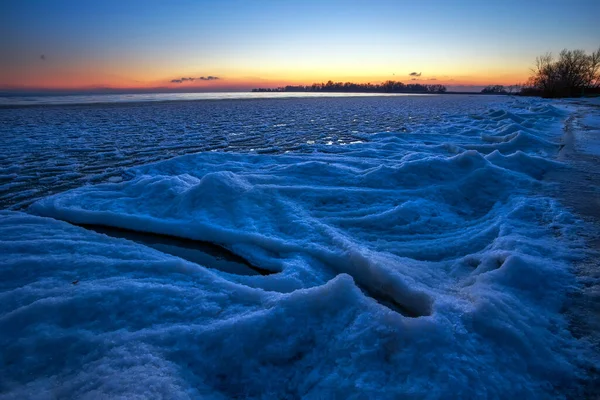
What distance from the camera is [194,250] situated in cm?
373

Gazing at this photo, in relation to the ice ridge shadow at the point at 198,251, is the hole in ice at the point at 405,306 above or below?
above

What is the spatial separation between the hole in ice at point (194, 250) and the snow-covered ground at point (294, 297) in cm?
9

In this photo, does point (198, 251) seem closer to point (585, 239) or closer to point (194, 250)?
point (194, 250)

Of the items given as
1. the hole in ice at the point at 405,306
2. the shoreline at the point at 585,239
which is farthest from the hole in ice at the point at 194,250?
the shoreline at the point at 585,239

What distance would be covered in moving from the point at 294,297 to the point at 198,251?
5.98 ft

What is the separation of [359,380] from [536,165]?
7.08 meters

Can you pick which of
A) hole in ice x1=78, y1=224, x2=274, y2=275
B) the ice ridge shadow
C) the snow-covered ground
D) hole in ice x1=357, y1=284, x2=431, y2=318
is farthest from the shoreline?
hole in ice x1=78, y1=224, x2=274, y2=275

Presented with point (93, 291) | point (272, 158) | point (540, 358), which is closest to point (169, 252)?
point (93, 291)

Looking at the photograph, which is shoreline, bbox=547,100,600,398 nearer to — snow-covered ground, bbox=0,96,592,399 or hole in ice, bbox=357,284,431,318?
snow-covered ground, bbox=0,96,592,399

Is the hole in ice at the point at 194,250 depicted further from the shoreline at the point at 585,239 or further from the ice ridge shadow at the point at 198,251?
the shoreline at the point at 585,239

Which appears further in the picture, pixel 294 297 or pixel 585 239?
pixel 585 239

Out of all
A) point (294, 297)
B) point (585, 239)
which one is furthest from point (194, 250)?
point (585, 239)

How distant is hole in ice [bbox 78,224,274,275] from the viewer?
3.35 m

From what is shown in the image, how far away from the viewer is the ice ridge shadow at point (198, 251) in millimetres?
3258
